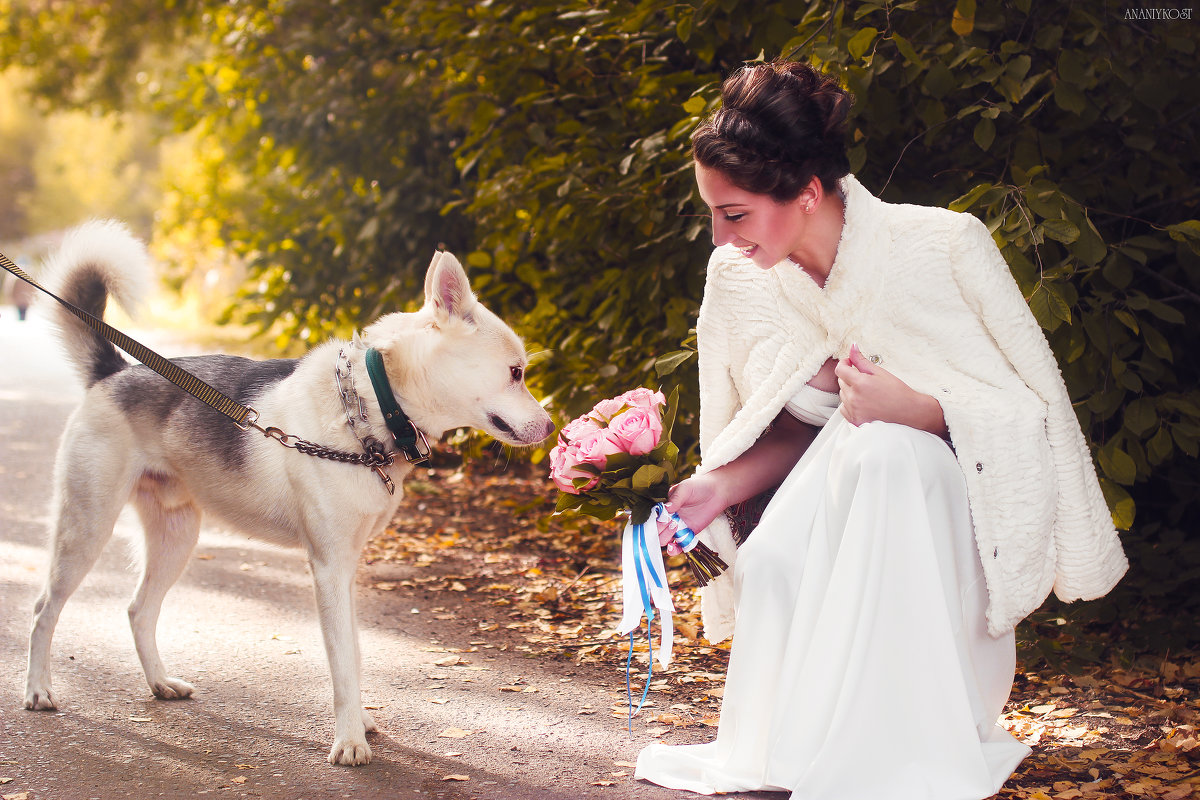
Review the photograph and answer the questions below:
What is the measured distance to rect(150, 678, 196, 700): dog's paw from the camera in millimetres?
3910

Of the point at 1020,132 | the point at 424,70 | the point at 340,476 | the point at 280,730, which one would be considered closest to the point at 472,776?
the point at 280,730

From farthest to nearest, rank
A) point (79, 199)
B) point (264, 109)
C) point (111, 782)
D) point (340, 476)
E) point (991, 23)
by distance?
point (79, 199) < point (264, 109) < point (991, 23) < point (340, 476) < point (111, 782)

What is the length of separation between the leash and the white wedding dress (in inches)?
51.3

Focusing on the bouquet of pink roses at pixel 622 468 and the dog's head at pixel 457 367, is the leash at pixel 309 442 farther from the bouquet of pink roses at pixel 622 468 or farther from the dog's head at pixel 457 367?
the bouquet of pink roses at pixel 622 468

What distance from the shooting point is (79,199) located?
63.2 metres

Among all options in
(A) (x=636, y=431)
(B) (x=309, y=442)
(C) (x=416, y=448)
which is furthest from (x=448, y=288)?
(A) (x=636, y=431)

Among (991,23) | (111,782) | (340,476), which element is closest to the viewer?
(111,782)

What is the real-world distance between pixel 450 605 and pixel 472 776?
221cm

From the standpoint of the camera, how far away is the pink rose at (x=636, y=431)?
295cm

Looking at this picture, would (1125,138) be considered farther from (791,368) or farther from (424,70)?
(424,70)

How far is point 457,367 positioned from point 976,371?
1.74 metres

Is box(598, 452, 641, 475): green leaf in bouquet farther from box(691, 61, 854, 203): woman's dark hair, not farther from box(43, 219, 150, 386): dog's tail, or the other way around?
box(43, 219, 150, 386): dog's tail

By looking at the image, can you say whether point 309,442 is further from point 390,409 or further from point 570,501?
point 570,501

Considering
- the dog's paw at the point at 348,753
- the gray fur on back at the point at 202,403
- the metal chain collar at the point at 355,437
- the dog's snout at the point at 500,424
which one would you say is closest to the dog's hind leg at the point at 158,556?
the gray fur on back at the point at 202,403
